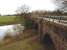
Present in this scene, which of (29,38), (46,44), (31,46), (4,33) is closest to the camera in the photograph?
(46,44)

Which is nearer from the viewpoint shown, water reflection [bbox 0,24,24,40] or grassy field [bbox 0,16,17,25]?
water reflection [bbox 0,24,24,40]

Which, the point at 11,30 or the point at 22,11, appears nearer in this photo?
the point at 11,30

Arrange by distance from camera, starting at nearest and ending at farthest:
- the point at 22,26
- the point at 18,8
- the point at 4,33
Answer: the point at 4,33
the point at 22,26
the point at 18,8

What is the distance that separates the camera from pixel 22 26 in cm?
486

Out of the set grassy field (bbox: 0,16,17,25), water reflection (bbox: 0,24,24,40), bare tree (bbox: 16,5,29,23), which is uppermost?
bare tree (bbox: 16,5,29,23)

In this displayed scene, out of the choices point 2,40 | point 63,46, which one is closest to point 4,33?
point 2,40

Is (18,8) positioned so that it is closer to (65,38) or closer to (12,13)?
(12,13)

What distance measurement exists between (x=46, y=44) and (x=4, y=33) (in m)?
1.95

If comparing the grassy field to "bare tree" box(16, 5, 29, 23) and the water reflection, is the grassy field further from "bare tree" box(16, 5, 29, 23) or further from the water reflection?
the water reflection

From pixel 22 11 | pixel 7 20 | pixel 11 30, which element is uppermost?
pixel 22 11

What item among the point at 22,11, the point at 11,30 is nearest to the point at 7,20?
the point at 22,11

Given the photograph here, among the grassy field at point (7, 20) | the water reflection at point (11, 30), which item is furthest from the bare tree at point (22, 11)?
the water reflection at point (11, 30)

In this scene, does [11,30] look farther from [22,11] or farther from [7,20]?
[22,11]

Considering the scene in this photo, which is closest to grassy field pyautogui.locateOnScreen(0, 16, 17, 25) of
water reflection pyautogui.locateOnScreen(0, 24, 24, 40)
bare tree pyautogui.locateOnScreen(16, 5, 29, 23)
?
bare tree pyautogui.locateOnScreen(16, 5, 29, 23)
